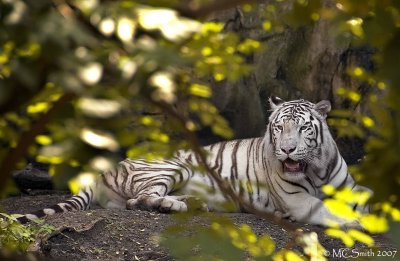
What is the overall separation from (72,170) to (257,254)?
1.68 feet

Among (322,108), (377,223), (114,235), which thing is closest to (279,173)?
(322,108)

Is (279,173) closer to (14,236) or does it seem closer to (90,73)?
(14,236)

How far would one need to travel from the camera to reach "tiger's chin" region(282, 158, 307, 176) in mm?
7031

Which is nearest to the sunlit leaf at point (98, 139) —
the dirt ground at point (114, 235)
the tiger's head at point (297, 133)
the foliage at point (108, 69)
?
the foliage at point (108, 69)

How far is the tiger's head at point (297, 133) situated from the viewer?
6922 mm

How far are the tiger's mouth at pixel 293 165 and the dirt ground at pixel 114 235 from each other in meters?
0.80

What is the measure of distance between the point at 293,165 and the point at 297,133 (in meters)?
0.29

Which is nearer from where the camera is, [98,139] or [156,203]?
[98,139]

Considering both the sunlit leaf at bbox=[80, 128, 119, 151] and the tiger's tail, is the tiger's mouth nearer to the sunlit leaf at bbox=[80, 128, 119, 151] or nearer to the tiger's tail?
the tiger's tail

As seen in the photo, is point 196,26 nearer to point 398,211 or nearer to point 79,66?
point 79,66

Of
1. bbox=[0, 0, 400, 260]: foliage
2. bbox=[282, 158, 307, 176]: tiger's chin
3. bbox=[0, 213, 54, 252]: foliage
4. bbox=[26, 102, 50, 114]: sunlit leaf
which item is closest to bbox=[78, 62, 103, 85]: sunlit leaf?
bbox=[0, 0, 400, 260]: foliage

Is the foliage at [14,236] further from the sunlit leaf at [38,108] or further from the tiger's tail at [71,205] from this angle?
the sunlit leaf at [38,108]

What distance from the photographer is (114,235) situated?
542cm

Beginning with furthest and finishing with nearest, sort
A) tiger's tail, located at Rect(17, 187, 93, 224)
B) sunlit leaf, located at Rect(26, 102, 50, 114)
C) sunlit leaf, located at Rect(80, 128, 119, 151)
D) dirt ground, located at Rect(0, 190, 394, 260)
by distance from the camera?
tiger's tail, located at Rect(17, 187, 93, 224), dirt ground, located at Rect(0, 190, 394, 260), sunlit leaf, located at Rect(26, 102, 50, 114), sunlit leaf, located at Rect(80, 128, 119, 151)
